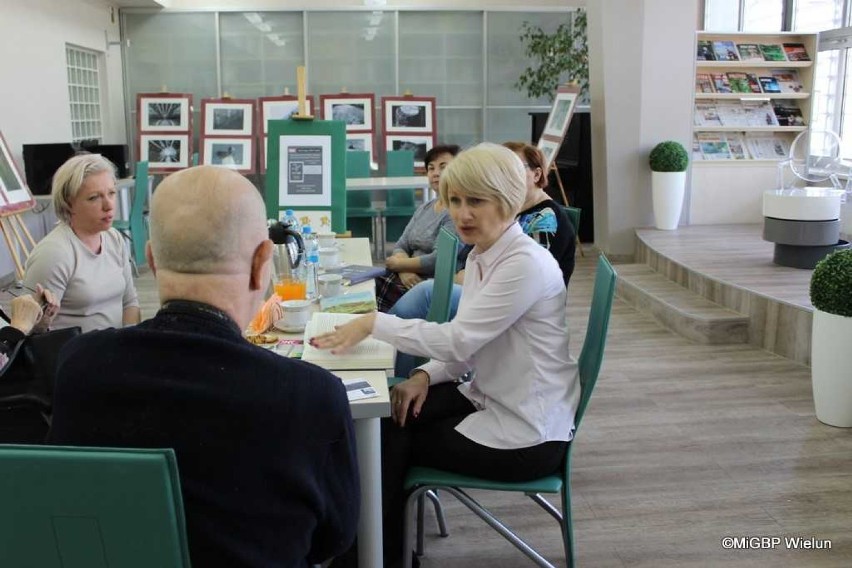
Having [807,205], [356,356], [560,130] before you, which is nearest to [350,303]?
[356,356]

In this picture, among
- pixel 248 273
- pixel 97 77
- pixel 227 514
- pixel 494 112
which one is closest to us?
pixel 227 514

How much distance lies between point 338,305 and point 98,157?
3.41 ft

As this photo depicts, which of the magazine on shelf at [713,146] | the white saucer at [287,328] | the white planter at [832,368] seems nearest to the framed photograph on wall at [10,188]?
the white saucer at [287,328]

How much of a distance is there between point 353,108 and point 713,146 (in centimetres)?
439

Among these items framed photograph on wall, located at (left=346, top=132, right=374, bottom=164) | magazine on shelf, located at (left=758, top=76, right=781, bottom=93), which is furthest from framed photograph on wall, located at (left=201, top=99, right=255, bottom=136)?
magazine on shelf, located at (left=758, top=76, right=781, bottom=93)

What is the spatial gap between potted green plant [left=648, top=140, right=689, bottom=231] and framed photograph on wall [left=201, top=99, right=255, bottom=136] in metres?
4.84

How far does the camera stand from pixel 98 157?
287 cm

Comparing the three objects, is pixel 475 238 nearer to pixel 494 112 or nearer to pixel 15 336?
pixel 15 336

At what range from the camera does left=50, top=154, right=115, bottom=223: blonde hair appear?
2.71 metres

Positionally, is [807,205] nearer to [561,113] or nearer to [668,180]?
[668,180]

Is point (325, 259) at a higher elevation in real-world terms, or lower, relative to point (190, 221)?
lower

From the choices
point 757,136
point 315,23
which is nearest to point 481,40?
point 315,23

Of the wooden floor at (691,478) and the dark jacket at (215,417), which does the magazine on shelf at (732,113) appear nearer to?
the wooden floor at (691,478)

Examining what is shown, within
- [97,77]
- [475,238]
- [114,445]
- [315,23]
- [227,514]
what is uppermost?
[315,23]
